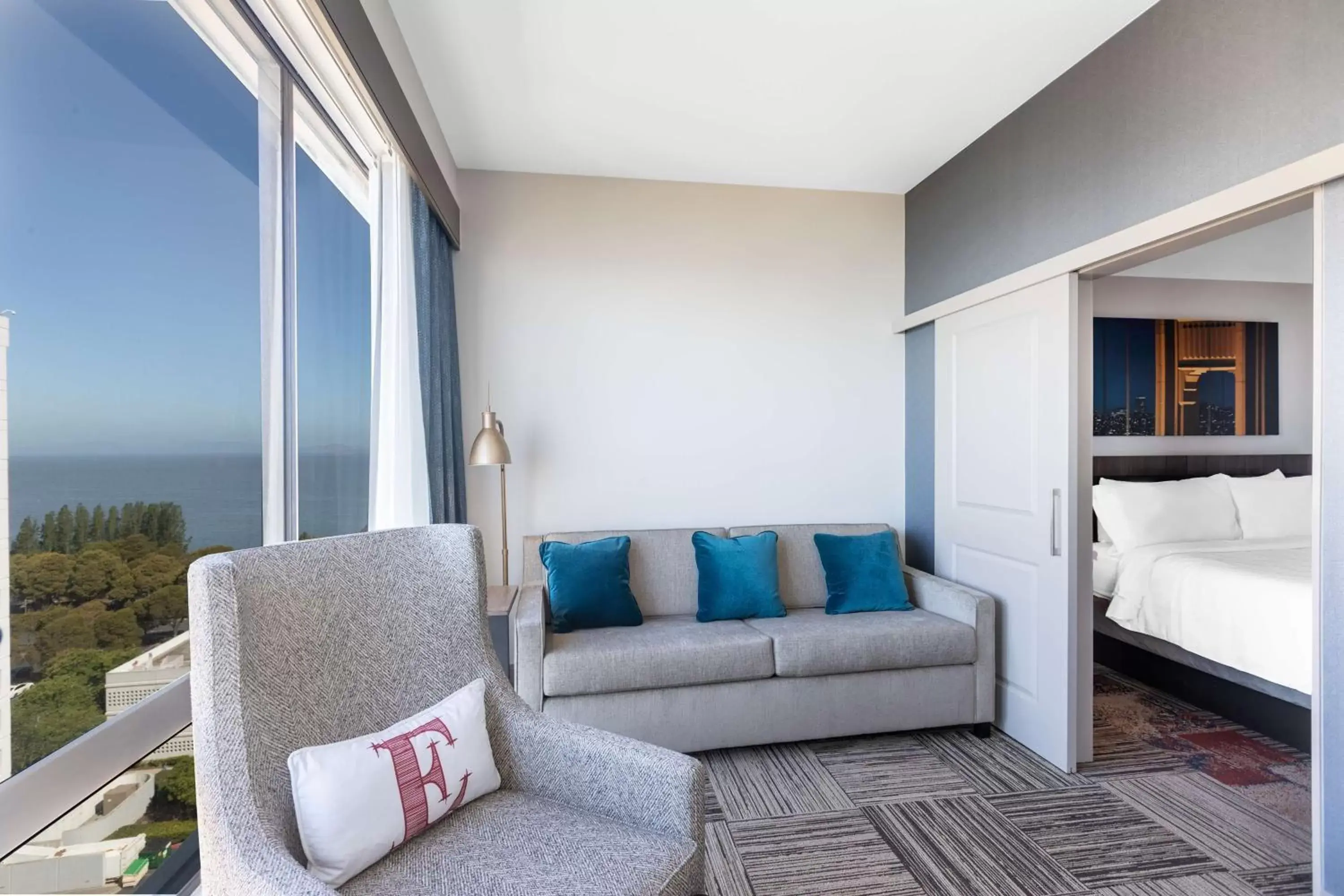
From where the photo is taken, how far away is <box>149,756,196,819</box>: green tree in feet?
4.82

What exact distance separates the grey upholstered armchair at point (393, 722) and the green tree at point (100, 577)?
15 centimetres

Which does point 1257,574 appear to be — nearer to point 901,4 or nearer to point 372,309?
point 901,4

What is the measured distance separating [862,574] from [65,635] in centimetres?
291

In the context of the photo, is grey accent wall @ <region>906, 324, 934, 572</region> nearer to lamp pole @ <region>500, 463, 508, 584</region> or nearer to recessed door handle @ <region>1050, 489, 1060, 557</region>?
recessed door handle @ <region>1050, 489, 1060, 557</region>

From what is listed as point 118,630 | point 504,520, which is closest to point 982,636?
point 504,520

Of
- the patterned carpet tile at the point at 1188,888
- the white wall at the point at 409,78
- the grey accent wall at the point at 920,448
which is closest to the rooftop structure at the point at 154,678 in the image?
the white wall at the point at 409,78

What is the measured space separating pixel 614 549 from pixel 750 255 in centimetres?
180

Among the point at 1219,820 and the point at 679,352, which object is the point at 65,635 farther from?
the point at 1219,820

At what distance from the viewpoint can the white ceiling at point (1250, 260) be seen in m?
4.29

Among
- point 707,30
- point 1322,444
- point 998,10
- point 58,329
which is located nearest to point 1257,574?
point 1322,444

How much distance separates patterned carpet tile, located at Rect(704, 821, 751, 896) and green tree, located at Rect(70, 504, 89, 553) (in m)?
1.62

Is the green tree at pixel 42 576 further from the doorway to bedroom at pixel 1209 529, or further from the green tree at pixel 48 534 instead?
the doorway to bedroom at pixel 1209 529

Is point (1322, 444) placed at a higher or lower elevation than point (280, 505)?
higher

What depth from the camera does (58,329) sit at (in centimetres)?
108
